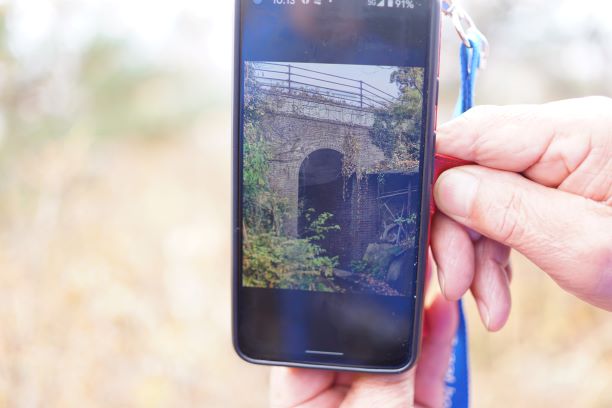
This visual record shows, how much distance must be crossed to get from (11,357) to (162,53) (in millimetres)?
1639

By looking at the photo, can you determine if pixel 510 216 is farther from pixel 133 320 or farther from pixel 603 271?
pixel 133 320

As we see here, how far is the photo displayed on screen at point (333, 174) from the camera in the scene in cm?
88

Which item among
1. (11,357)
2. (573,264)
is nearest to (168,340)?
(11,357)

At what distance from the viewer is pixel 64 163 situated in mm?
2205

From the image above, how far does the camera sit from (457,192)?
34.1 inches


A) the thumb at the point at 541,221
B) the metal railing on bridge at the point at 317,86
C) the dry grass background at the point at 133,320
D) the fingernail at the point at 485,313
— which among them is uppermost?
the metal railing on bridge at the point at 317,86

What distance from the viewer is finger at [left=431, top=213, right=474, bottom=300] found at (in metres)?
0.92

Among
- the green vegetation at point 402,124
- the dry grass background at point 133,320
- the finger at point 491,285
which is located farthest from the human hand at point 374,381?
the dry grass background at point 133,320

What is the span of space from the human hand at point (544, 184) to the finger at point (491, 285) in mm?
99

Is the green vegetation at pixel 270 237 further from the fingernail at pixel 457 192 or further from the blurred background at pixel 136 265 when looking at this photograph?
the blurred background at pixel 136 265

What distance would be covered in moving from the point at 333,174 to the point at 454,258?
0.24 metres

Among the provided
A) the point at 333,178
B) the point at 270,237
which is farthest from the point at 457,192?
the point at 270,237

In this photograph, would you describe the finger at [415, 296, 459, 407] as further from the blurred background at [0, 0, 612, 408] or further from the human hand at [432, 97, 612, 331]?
the blurred background at [0, 0, 612, 408]

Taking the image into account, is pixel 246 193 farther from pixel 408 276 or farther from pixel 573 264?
pixel 573 264
